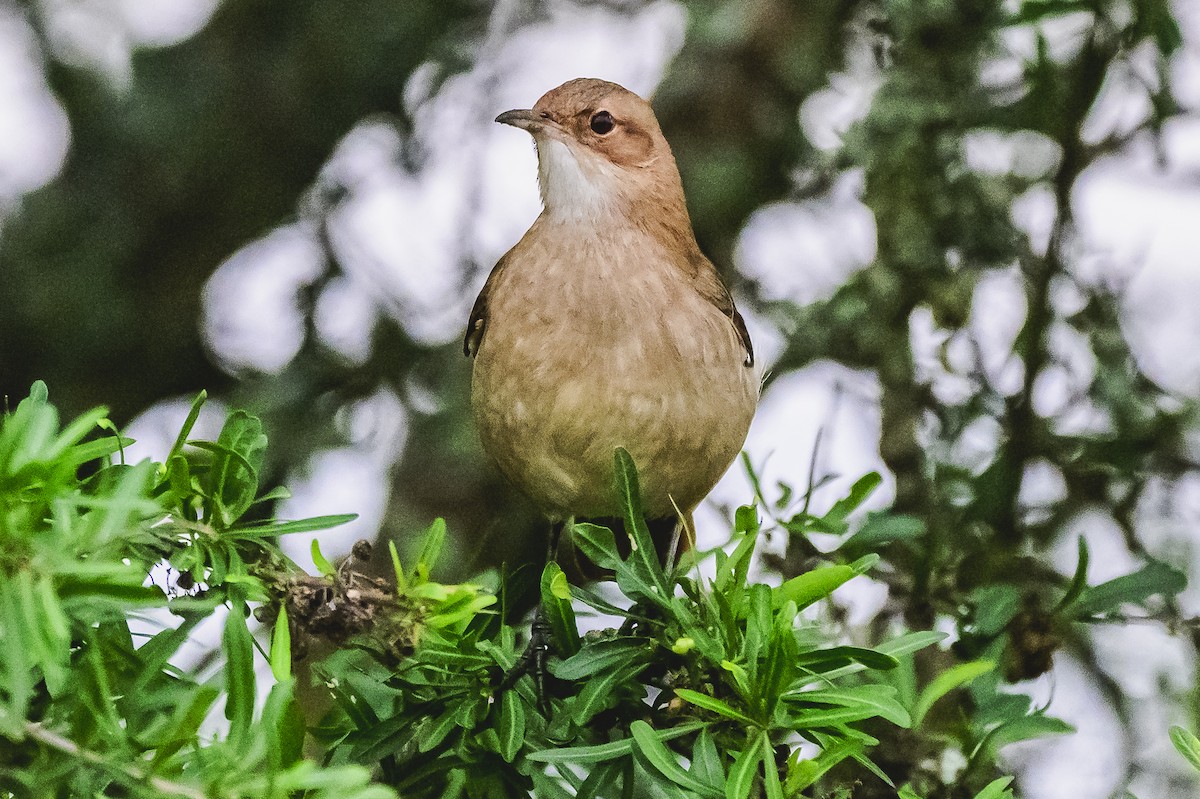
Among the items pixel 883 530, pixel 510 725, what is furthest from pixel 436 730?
pixel 883 530

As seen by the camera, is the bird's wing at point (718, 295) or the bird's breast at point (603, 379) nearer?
the bird's breast at point (603, 379)

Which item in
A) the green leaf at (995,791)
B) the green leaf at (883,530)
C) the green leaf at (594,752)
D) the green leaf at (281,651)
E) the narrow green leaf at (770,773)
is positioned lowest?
the green leaf at (883,530)

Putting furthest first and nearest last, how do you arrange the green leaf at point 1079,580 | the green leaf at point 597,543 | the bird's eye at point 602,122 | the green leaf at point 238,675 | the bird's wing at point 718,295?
the bird's eye at point 602,122, the bird's wing at point 718,295, the green leaf at point 1079,580, the green leaf at point 597,543, the green leaf at point 238,675

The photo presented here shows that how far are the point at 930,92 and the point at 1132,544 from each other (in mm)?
1275

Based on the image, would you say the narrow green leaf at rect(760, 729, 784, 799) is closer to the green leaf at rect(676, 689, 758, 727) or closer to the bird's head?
the green leaf at rect(676, 689, 758, 727)

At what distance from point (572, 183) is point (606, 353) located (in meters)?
0.57

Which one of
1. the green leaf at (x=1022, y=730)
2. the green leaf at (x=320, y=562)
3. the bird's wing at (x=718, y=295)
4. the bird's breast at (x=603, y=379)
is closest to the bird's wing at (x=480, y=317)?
the bird's breast at (x=603, y=379)

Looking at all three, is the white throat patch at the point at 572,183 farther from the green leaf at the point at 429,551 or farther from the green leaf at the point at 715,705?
the green leaf at the point at 715,705

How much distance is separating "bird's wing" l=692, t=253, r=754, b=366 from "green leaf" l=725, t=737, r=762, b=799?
1.38 meters

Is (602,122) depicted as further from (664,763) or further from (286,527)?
(664,763)

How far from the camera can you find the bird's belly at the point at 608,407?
275 cm

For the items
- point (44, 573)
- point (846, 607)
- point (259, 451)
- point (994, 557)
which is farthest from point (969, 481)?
point (44, 573)

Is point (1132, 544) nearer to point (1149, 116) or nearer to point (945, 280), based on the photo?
point (945, 280)

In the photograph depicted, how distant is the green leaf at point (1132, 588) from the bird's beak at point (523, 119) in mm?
1657
